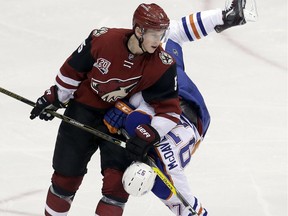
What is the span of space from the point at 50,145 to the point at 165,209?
31.1 inches

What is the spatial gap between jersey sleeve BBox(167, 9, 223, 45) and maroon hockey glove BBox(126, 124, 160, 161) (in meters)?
0.80

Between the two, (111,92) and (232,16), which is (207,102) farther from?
(111,92)

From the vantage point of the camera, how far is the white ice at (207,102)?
4.97 m

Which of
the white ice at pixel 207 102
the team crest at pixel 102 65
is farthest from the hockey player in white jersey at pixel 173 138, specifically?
the white ice at pixel 207 102

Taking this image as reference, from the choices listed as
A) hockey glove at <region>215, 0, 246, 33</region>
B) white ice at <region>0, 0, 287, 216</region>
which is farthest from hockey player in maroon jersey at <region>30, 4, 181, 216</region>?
hockey glove at <region>215, 0, 246, 33</region>

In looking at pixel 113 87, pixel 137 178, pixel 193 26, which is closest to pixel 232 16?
pixel 193 26

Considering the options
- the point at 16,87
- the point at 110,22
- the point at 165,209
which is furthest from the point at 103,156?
the point at 110,22

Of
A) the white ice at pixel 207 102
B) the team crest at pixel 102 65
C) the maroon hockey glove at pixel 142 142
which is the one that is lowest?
the white ice at pixel 207 102

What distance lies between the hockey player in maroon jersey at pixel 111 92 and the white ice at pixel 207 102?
636mm

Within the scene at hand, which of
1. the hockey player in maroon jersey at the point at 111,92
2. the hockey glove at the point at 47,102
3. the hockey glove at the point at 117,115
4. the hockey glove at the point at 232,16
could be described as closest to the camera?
the hockey player in maroon jersey at the point at 111,92

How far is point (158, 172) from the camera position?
13.6ft

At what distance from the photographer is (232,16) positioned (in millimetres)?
4879

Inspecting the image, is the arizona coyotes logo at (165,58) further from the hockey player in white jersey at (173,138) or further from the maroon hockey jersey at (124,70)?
the hockey player in white jersey at (173,138)

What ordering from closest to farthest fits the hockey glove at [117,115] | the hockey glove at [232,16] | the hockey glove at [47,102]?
1. the hockey glove at [117,115]
2. the hockey glove at [47,102]
3. the hockey glove at [232,16]
